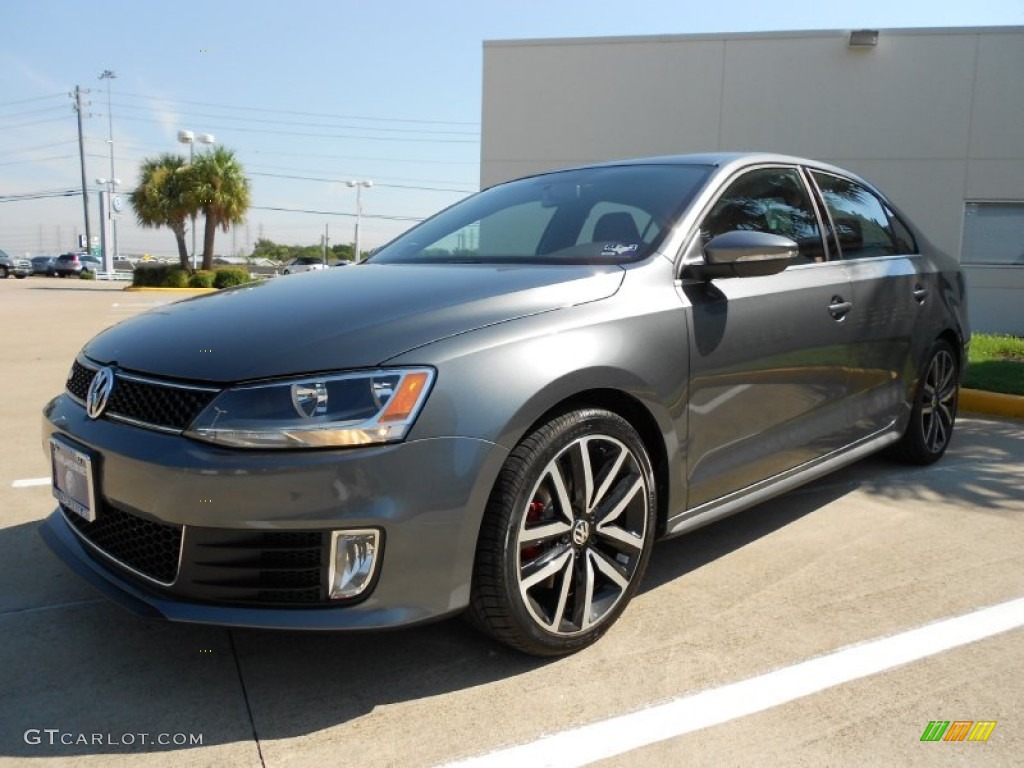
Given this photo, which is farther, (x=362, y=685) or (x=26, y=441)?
(x=26, y=441)

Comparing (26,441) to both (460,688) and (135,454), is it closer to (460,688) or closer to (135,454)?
(135,454)

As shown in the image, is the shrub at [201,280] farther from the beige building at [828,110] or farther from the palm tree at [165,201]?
the beige building at [828,110]

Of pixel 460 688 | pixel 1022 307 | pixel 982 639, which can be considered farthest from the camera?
pixel 1022 307

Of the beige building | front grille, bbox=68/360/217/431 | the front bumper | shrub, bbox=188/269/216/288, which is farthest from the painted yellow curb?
shrub, bbox=188/269/216/288

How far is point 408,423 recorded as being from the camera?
2.01 m

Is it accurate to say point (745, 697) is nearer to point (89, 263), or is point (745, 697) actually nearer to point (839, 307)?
point (839, 307)

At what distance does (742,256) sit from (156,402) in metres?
1.84

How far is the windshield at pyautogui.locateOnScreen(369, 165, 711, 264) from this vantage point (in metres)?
2.94

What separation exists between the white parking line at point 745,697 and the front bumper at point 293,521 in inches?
16.6

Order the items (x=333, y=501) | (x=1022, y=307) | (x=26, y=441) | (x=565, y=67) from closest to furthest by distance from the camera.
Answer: (x=333, y=501)
(x=26, y=441)
(x=1022, y=307)
(x=565, y=67)

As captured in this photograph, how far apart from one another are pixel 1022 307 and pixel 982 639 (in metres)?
12.8

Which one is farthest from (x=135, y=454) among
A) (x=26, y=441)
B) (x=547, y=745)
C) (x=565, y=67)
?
(x=565, y=67)

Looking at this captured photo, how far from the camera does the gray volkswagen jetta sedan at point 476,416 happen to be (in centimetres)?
199

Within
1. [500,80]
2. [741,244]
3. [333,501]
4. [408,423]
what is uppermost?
[500,80]
